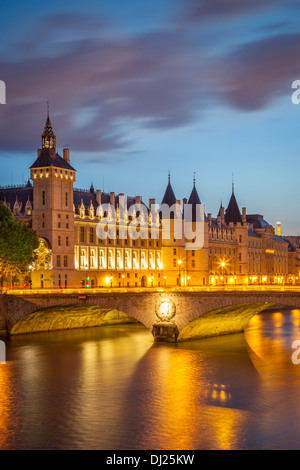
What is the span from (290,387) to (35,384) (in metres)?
20.8

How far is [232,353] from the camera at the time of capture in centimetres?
7244

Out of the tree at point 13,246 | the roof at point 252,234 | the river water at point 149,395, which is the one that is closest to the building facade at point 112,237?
the roof at point 252,234

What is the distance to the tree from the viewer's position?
92000 mm

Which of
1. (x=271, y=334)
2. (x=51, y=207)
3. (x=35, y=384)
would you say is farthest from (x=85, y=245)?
(x=35, y=384)

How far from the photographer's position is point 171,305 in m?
77.2

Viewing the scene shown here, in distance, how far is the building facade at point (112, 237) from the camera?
114 metres

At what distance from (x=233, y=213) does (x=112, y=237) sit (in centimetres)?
5049

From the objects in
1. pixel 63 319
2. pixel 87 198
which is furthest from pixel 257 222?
pixel 63 319

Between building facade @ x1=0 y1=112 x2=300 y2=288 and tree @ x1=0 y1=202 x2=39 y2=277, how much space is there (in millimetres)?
9555

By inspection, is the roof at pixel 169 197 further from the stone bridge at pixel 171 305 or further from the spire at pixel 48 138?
the stone bridge at pixel 171 305

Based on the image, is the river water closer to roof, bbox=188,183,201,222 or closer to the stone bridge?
the stone bridge

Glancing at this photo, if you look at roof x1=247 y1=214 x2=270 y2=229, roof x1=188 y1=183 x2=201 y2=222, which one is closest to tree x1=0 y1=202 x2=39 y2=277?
roof x1=188 y1=183 x2=201 y2=222
